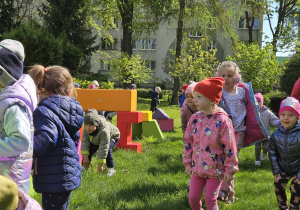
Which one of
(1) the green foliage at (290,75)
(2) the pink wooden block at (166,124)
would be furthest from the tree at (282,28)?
(2) the pink wooden block at (166,124)

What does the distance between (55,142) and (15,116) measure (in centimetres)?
52

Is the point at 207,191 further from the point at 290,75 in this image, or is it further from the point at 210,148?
the point at 290,75

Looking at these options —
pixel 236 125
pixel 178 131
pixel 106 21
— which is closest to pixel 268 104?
pixel 178 131

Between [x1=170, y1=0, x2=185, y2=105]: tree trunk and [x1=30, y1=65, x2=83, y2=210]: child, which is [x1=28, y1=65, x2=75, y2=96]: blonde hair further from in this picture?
[x1=170, y1=0, x2=185, y2=105]: tree trunk

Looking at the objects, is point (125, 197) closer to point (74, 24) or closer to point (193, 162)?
point (193, 162)

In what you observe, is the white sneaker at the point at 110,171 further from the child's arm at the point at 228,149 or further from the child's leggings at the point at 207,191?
the child's arm at the point at 228,149

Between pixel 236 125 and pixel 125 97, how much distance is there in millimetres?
4106

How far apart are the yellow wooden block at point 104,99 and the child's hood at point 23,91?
19.4 feet

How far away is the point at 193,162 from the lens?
420 cm

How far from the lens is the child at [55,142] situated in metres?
3.08

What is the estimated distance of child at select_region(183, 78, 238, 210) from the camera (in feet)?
13.1

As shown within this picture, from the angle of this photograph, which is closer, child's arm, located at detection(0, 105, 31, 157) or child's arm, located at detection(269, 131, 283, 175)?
child's arm, located at detection(0, 105, 31, 157)

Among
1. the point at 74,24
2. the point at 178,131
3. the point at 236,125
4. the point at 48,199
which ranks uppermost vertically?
the point at 74,24

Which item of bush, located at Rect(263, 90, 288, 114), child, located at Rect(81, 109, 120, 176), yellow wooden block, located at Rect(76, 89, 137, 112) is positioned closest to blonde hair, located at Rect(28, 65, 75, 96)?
child, located at Rect(81, 109, 120, 176)
